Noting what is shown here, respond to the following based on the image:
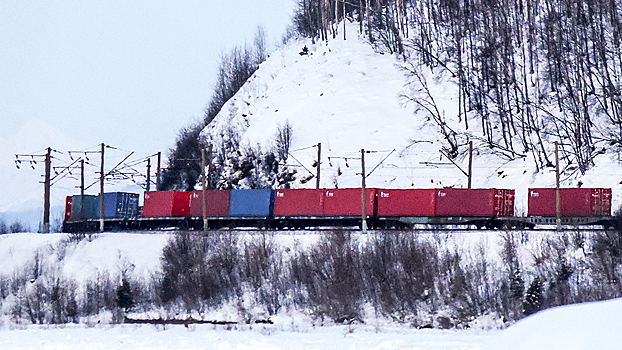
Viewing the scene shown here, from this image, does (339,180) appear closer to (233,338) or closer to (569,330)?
(233,338)

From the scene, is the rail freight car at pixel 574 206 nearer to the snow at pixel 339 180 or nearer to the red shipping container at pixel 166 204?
the snow at pixel 339 180

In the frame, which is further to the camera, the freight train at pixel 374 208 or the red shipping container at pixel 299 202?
the red shipping container at pixel 299 202

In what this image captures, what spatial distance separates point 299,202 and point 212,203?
6.39m

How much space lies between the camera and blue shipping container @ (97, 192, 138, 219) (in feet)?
152

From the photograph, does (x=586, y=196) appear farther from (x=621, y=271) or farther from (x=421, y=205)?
(x=421, y=205)

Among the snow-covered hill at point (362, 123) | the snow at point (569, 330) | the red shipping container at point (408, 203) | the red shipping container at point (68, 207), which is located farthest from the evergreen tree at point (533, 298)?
the red shipping container at point (68, 207)

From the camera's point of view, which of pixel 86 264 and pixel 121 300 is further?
pixel 86 264

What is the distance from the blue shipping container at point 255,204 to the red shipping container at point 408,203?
6954 millimetres

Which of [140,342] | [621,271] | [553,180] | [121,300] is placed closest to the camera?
[140,342]

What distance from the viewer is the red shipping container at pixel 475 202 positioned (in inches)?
1503

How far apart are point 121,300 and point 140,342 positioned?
50.2ft

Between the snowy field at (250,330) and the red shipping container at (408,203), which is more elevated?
the red shipping container at (408,203)

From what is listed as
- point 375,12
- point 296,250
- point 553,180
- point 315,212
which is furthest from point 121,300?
point 375,12

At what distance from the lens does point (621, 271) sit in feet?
103
